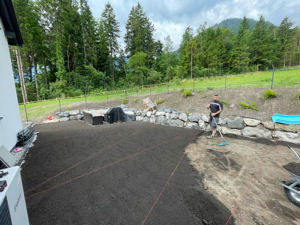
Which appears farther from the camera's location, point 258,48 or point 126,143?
point 258,48

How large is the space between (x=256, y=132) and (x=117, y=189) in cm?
497

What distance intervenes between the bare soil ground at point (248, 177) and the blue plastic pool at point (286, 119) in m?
0.92

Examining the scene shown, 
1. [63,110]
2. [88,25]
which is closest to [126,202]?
[63,110]

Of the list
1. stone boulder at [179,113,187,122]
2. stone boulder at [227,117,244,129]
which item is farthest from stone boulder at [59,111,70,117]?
stone boulder at [227,117,244,129]

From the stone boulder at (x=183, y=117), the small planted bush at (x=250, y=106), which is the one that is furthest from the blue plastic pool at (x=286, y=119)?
the stone boulder at (x=183, y=117)

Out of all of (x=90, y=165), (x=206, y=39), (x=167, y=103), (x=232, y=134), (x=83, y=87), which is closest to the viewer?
(x=90, y=165)

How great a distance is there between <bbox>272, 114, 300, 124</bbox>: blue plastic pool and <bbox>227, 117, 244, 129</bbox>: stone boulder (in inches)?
36.4

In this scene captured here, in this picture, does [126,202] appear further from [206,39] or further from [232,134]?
[206,39]

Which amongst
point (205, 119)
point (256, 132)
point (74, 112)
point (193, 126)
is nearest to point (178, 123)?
point (193, 126)

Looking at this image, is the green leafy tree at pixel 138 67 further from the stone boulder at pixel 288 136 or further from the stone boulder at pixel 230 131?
the stone boulder at pixel 288 136

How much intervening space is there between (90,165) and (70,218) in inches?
52.3

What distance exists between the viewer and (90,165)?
3004 millimetres

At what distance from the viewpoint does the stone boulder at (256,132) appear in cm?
429

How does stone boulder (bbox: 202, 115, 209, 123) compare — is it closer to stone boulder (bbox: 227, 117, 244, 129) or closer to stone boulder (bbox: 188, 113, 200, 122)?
stone boulder (bbox: 188, 113, 200, 122)
